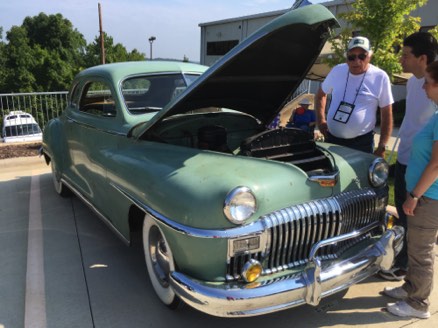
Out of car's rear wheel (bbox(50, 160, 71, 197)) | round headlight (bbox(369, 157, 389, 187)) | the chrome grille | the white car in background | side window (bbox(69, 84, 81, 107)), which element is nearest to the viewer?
the chrome grille

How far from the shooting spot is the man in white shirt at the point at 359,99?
10.7 ft

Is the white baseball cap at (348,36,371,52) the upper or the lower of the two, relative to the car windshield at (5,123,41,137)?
upper

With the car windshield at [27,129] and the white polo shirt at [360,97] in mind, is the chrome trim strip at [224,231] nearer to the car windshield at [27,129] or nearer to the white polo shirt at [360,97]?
the white polo shirt at [360,97]

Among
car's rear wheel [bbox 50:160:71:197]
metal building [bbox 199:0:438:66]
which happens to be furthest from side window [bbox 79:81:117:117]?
metal building [bbox 199:0:438:66]

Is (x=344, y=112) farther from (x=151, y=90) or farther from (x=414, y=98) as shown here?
(x=151, y=90)

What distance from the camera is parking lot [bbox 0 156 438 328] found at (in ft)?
8.71

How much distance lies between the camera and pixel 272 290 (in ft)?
6.91

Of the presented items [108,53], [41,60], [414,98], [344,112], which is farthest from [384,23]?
[108,53]

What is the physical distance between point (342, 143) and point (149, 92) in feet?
→ 6.35

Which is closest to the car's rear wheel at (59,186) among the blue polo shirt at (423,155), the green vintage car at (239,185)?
the green vintage car at (239,185)

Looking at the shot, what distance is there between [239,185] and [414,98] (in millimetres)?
1672

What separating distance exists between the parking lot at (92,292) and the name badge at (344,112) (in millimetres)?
1388

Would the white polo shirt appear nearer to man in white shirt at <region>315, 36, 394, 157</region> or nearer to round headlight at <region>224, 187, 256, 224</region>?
man in white shirt at <region>315, 36, 394, 157</region>

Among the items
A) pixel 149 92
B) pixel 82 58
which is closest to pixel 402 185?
pixel 149 92
